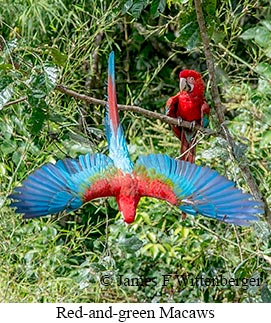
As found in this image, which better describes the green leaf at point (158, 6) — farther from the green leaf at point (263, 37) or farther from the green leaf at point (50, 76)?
the green leaf at point (263, 37)

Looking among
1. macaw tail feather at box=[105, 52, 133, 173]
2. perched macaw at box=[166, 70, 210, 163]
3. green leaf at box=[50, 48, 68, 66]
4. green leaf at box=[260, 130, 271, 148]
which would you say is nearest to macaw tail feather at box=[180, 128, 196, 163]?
perched macaw at box=[166, 70, 210, 163]

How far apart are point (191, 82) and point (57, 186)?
0.47 metres

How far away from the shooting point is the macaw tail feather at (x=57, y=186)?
36.2 inches

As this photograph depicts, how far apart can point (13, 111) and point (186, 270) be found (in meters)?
0.61

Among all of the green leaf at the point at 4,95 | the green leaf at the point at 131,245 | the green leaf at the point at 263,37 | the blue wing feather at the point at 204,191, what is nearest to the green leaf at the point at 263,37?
the green leaf at the point at 263,37

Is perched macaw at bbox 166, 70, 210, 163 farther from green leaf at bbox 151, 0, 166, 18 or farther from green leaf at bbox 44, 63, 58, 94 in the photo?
green leaf at bbox 44, 63, 58, 94

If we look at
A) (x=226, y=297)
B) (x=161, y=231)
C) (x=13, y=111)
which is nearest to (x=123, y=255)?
(x=161, y=231)

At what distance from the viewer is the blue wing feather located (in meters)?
0.90

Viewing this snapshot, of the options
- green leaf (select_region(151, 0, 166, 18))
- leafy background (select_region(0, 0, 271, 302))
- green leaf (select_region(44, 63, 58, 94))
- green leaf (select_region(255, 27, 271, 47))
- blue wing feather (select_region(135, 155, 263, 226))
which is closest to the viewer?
blue wing feather (select_region(135, 155, 263, 226))

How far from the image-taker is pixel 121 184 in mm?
954

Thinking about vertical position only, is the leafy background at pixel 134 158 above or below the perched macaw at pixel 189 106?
below

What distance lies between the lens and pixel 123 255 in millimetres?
2090

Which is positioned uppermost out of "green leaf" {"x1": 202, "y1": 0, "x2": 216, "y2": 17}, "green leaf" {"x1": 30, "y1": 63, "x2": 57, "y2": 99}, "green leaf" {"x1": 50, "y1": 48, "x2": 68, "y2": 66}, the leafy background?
"green leaf" {"x1": 202, "y1": 0, "x2": 216, "y2": 17}
